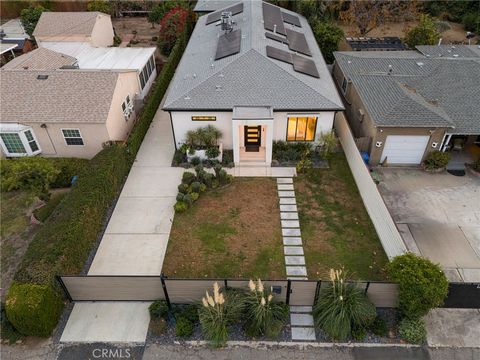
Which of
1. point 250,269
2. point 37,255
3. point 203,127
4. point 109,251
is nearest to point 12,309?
point 37,255

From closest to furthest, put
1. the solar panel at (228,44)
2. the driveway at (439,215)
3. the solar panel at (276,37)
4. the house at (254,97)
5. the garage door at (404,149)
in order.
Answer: the driveway at (439,215) → the garage door at (404,149) → the house at (254,97) → the solar panel at (228,44) → the solar panel at (276,37)

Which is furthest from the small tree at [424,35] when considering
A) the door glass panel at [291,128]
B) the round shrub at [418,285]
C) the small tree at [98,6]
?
the small tree at [98,6]

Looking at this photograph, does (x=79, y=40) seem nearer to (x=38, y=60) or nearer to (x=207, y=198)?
(x=38, y=60)

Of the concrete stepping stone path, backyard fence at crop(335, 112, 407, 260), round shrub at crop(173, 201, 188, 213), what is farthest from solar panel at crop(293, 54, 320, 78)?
round shrub at crop(173, 201, 188, 213)

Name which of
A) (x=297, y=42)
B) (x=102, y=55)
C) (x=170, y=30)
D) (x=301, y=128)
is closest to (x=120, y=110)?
(x=102, y=55)

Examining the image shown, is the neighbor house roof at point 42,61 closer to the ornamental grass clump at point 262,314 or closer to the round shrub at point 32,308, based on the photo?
the round shrub at point 32,308

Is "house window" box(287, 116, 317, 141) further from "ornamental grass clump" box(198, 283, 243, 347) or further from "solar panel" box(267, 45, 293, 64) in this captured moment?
"ornamental grass clump" box(198, 283, 243, 347)
